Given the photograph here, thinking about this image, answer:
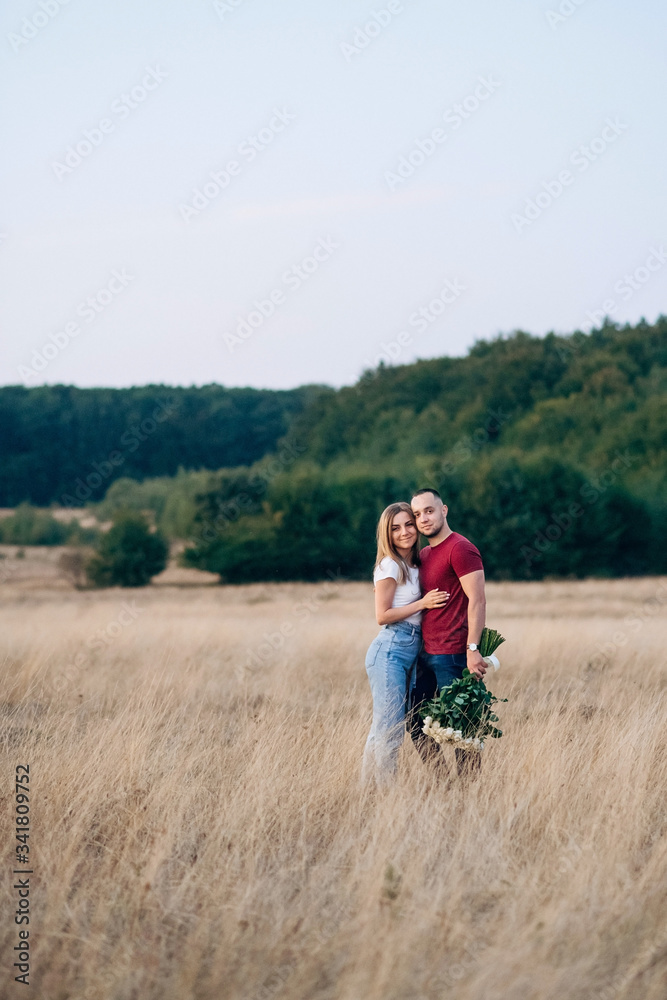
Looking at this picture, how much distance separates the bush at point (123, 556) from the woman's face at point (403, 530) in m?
38.8

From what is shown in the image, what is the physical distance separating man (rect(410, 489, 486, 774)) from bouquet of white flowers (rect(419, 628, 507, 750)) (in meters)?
0.11

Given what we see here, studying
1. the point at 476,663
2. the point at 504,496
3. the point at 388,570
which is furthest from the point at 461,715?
the point at 504,496

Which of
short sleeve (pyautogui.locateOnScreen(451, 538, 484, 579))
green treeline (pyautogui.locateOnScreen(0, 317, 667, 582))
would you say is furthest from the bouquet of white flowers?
green treeline (pyautogui.locateOnScreen(0, 317, 667, 582))

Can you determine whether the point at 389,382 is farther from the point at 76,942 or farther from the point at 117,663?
the point at 76,942

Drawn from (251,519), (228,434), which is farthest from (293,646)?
(228,434)

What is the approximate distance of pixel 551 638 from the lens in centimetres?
1034

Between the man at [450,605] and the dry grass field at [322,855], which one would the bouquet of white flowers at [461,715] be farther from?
the dry grass field at [322,855]

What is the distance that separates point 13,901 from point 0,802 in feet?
3.26

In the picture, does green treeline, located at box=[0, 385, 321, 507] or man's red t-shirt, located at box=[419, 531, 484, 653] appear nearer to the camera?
man's red t-shirt, located at box=[419, 531, 484, 653]

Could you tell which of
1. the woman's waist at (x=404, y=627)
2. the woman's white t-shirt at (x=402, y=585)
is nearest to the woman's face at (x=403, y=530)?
the woman's white t-shirt at (x=402, y=585)

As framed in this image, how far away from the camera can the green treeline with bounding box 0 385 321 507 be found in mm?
53469

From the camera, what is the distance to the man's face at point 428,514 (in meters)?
4.71

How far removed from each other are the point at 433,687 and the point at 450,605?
516mm

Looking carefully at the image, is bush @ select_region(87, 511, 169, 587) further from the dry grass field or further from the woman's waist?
the woman's waist
